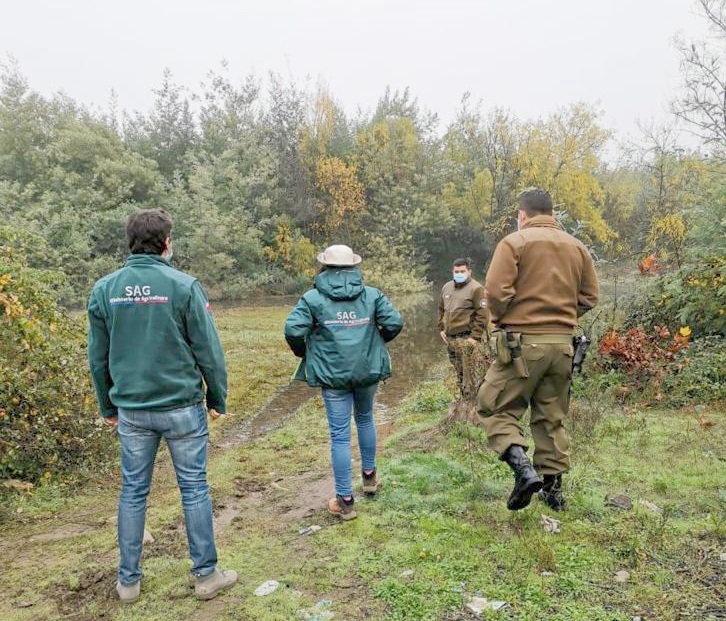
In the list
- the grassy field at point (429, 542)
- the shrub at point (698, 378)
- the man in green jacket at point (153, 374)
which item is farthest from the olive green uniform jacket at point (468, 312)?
the man in green jacket at point (153, 374)

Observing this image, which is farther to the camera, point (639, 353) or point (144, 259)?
point (639, 353)

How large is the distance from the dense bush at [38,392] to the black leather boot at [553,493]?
4646mm

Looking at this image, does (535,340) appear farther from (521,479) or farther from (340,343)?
(340,343)

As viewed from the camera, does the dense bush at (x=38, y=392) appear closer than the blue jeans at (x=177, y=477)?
No

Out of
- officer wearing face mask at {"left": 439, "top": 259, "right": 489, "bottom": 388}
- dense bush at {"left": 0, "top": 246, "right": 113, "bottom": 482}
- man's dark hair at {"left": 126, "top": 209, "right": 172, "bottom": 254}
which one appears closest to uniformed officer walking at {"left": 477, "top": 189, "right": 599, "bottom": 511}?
man's dark hair at {"left": 126, "top": 209, "right": 172, "bottom": 254}

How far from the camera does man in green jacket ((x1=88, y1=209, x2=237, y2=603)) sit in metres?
3.19

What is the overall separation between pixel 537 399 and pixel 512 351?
1.46ft

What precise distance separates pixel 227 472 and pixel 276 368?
6690 mm

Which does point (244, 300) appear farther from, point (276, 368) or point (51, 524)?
point (51, 524)

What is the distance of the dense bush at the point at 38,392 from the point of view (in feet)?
17.7

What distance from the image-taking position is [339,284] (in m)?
4.28

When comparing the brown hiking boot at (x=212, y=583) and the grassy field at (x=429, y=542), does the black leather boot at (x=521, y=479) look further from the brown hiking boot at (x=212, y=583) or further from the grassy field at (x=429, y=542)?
the brown hiking boot at (x=212, y=583)

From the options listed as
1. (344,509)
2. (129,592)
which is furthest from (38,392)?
(344,509)

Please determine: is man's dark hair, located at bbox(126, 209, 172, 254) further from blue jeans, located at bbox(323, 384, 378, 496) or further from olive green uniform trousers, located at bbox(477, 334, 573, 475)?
olive green uniform trousers, located at bbox(477, 334, 573, 475)
